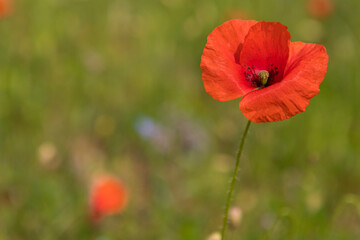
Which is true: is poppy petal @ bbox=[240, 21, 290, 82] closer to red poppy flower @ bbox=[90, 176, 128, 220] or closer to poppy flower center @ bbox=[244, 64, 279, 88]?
poppy flower center @ bbox=[244, 64, 279, 88]

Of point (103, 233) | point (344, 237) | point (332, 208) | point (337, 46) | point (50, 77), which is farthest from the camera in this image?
point (337, 46)

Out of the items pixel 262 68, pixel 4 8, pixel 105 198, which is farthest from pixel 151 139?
pixel 262 68

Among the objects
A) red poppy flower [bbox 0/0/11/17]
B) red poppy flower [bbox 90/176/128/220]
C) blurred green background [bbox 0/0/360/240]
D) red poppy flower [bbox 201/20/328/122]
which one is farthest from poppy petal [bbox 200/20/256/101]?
red poppy flower [bbox 0/0/11/17]

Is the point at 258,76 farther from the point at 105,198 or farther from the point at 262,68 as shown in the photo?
the point at 105,198

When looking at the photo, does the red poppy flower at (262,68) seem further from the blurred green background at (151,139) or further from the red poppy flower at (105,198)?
the red poppy flower at (105,198)

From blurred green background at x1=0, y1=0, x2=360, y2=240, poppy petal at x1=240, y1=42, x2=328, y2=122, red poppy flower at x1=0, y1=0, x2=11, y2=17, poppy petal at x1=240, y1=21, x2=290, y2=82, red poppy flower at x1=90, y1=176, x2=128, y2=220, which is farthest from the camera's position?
red poppy flower at x1=0, y1=0, x2=11, y2=17

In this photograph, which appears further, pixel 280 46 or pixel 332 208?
pixel 332 208

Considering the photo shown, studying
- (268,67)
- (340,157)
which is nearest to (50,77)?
(340,157)

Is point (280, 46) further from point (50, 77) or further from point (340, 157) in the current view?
point (50, 77)
